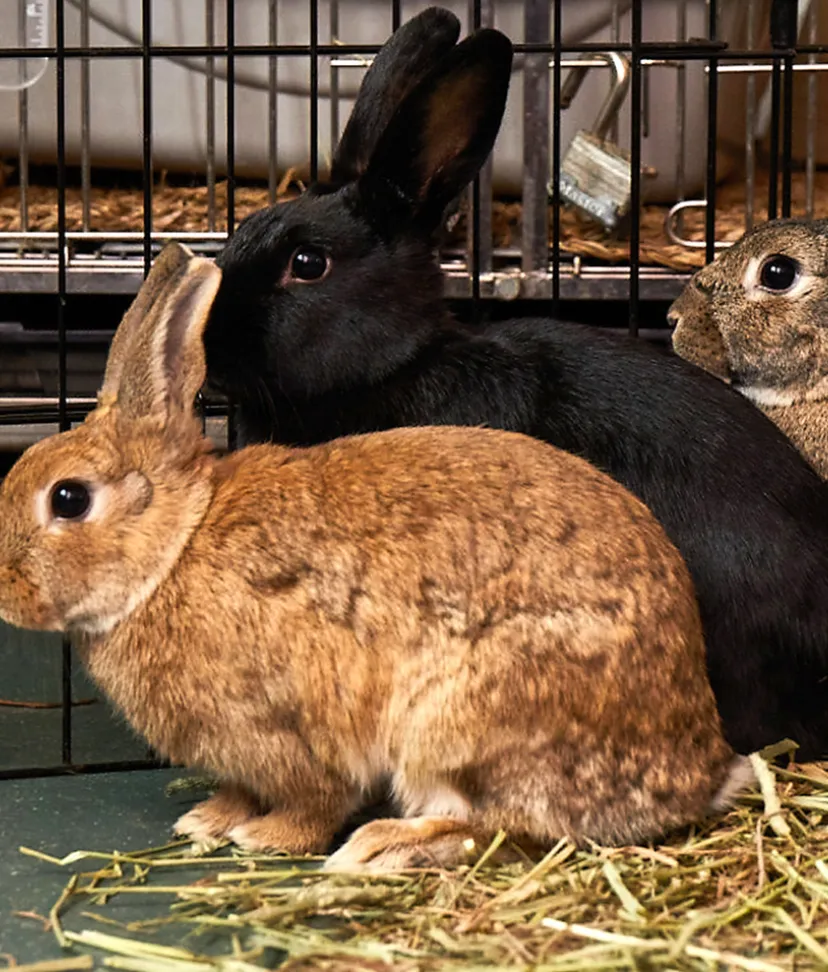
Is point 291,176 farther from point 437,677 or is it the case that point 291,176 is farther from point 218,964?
point 218,964

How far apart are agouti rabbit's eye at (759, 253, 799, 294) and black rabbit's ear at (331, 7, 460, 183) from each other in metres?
0.62

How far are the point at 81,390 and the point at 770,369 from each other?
2.60 m

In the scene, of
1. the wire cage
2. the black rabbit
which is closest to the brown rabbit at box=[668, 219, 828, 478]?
the black rabbit

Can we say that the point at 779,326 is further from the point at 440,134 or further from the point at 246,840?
the point at 246,840

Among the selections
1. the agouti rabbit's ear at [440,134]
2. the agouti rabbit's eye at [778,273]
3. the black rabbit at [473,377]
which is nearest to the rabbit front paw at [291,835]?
the black rabbit at [473,377]

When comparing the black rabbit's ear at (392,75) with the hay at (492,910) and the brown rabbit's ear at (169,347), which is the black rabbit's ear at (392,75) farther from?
the hay at (492,910)

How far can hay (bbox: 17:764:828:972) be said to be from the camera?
1633 mm

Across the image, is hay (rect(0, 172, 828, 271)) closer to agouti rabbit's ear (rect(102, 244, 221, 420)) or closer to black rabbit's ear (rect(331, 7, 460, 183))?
black rabbit's ear (rect(331, 7, 460, 183))

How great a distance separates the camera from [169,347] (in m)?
1.97

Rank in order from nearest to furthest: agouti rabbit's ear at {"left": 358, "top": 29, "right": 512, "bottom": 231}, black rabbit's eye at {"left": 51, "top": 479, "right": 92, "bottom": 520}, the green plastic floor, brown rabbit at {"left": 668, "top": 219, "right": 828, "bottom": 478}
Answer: the green plastic floor → black rabbit's eye at {"left": 51, "top": 479, "right": 92, "bottom": 520} → agouti rabbit's ear at {"left": 358, "top": 29, "right": 512, "bottom": 231} → brown rabbit at {"left": 668, "top": 219, "right": 828, "bottom": 478}

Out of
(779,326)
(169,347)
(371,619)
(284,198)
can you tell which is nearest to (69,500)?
(169,347)

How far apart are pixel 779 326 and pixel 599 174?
66.5 inches

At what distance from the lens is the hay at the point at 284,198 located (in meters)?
4.18

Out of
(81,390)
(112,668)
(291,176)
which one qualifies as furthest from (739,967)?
(81,390)
